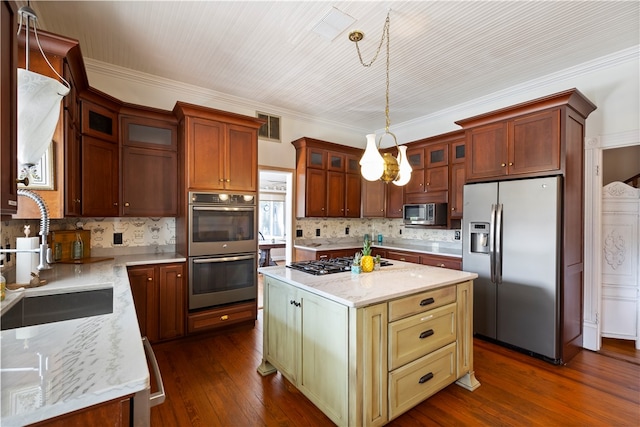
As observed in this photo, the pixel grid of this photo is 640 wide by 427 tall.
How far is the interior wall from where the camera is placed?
12.1 feet

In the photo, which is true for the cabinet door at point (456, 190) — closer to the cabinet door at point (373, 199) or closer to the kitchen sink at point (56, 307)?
the cabinet door at point (373, 199)

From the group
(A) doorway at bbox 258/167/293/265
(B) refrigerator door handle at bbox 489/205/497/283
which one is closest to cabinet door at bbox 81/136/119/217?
A: (B) refrigerator door handle at bbox 489/205/497/283

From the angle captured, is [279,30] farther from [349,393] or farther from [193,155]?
[349,393]

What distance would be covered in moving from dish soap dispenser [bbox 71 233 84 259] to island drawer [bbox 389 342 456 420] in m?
3.07

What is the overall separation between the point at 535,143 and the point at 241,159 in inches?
121

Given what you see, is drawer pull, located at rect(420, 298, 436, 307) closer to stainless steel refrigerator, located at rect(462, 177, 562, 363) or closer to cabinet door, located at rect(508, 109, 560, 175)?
stainless steel refrigerator, located at rect(462, 177, 562, 363)

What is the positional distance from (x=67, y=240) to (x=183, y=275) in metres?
1.10

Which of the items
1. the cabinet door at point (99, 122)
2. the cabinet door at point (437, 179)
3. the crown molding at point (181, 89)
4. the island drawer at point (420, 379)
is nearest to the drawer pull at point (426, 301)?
the island drawer at point (420, 379)

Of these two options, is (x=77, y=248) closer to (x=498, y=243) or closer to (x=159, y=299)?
(x=159, y=299)

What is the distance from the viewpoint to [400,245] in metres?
4.91

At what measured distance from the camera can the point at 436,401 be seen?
2.19 m

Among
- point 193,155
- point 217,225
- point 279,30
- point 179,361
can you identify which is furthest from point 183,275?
point 279,30

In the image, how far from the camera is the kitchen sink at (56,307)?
5.30ft

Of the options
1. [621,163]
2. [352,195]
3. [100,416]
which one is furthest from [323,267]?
[621,163]
